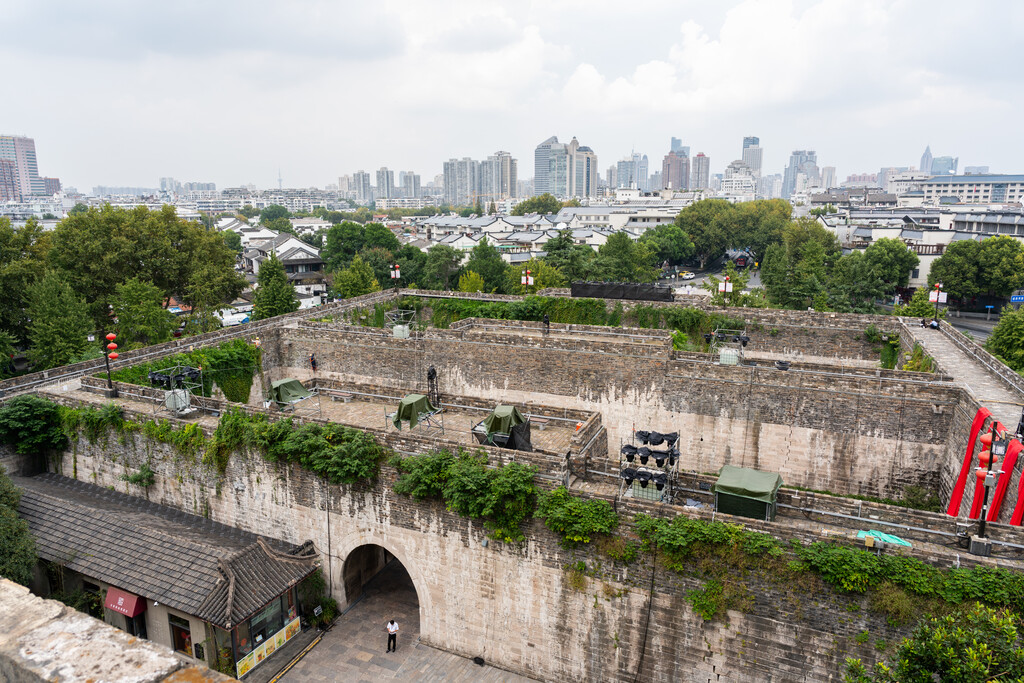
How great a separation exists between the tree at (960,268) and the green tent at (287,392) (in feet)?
192

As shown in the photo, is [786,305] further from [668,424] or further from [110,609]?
[110,609]

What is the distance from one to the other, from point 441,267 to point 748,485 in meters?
45.0

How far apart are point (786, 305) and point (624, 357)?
31.1 m

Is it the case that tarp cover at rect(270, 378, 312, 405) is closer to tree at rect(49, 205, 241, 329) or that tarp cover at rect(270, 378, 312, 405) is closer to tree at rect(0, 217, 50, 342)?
tree at rect(49, 205, 241, 329)

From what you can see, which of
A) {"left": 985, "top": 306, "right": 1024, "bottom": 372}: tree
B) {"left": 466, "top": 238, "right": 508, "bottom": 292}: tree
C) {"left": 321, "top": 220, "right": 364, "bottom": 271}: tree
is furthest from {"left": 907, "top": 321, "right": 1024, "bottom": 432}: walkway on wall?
{"left": 321, "top": 220, "right": 364, "bottom": 271}: tree

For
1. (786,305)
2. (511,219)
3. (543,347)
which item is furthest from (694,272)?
(543,347)

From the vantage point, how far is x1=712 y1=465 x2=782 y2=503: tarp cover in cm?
1342

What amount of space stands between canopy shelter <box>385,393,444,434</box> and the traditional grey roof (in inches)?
176

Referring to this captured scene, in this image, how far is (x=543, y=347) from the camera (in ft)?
89.1

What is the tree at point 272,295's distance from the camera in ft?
138

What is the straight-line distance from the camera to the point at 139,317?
1319 inches

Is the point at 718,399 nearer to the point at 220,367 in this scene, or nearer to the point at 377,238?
the point at 220,367

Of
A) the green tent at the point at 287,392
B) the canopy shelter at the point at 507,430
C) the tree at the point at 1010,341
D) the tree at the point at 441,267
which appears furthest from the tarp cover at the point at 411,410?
the tree at the point at 441,267

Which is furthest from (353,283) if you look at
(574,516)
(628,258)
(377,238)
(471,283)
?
(574,516)
